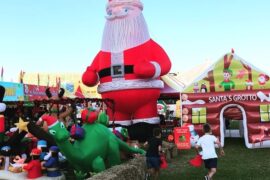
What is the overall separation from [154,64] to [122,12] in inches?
71.8

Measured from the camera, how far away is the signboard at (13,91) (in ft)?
52.6

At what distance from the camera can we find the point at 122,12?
10180mm

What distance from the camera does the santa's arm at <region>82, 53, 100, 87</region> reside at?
428 inches

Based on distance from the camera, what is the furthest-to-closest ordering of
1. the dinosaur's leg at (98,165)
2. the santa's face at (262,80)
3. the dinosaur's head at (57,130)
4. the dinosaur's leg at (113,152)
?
the santa's face at (262,80), the dinosaur's leg at (113,152), the dinosaur's leg at (98,165), the dinosaur's head at (57,130)

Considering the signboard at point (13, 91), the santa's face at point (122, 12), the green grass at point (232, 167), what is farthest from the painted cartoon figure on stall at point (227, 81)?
the signboard at point (13, 91)

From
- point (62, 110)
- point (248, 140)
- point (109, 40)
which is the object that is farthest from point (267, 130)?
point (62, 110)

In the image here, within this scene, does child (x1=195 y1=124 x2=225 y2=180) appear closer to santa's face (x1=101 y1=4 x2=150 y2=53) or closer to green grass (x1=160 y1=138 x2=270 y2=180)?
green grass (x1=160 y1=138 x2=270 y2=180)

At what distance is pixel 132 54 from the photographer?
10.1 metres

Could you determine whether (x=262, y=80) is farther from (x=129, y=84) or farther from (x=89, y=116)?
(x=89, y=116)

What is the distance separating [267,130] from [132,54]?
484 centimetres

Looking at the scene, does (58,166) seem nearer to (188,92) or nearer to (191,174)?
(191,174)

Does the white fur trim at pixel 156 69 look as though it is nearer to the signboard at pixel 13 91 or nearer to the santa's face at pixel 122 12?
the santa's face at pixel 122 12

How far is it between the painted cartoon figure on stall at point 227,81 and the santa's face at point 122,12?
352cm

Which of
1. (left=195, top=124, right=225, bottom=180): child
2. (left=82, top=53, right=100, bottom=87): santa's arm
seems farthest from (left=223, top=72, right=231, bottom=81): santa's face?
(left=195, top=124, right=225, bottom=180): child
